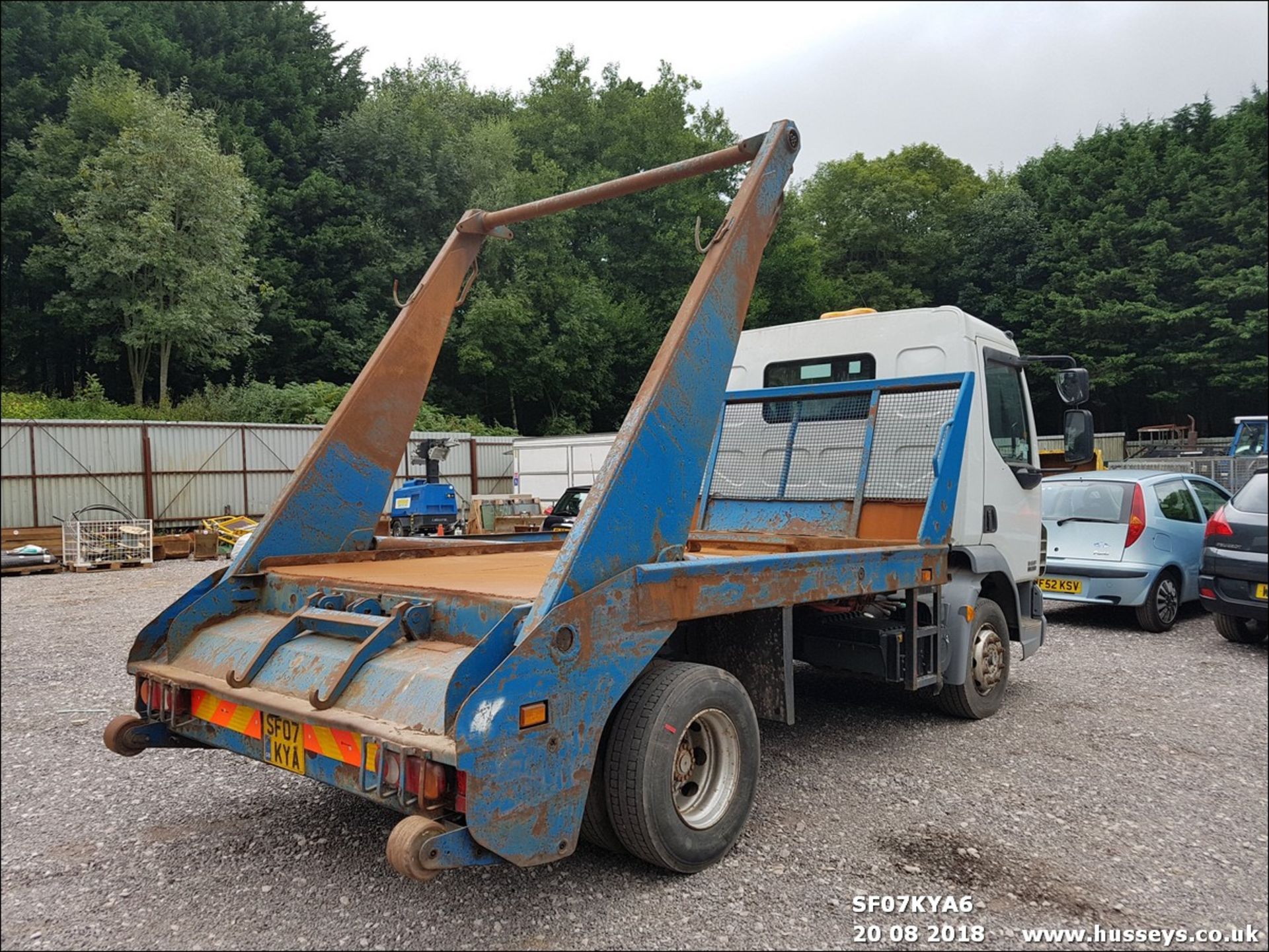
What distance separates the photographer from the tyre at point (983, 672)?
5.56 meters

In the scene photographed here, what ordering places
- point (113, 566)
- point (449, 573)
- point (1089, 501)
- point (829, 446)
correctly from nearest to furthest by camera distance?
point (449, 573), point (829, 446), point (1089, 501), point (113, 566)

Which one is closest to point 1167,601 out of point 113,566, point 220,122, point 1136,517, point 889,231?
point 1136,517

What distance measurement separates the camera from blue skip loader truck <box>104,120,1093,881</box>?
297 centimetres

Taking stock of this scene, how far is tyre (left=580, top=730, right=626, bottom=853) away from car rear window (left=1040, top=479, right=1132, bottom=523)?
6482 mm

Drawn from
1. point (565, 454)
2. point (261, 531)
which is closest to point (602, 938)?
point (261, 531)

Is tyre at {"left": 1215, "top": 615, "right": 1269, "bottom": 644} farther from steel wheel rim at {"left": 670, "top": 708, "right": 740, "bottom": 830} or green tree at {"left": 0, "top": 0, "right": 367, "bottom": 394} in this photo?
green tree at {"left": 0, "top": 0, "right": 367, "bottom": 394}

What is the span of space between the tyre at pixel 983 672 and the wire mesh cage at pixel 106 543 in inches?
649

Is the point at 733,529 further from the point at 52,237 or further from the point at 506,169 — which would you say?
the point at 506,169

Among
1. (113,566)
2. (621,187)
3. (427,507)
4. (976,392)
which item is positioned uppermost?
(621,187)

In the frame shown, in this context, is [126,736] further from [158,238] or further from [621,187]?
[158,238]

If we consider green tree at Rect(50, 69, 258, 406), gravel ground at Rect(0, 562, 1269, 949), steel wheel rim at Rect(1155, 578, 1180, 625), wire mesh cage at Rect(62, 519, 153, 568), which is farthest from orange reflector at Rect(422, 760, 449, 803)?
green tree at Rect(50, 69, 258, 406)

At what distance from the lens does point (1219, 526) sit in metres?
3.83

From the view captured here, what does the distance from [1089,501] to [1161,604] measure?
1120 millimetres

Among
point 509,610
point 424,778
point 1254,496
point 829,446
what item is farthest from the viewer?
point 829,446
